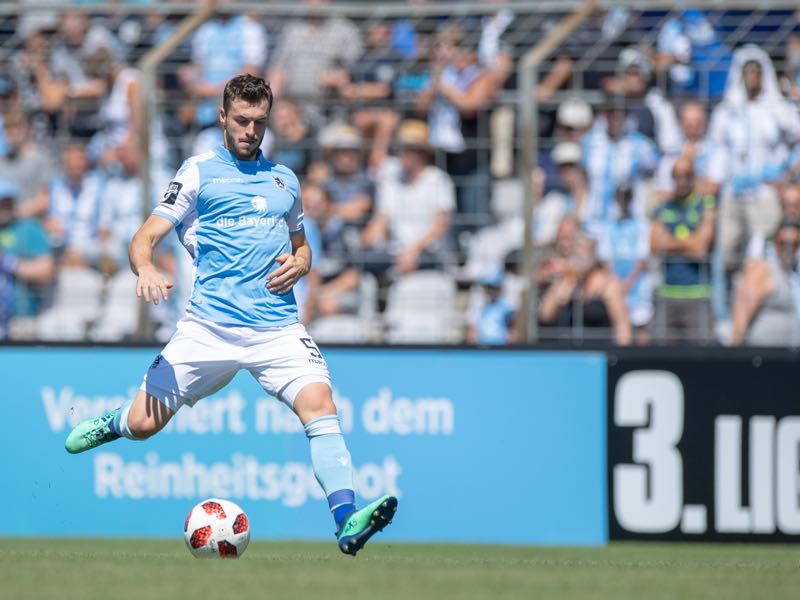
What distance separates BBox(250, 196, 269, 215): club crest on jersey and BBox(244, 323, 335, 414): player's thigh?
61cm

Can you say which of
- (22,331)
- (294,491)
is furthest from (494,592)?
(22,331)

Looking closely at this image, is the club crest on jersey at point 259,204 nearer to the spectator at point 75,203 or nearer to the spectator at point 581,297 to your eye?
the spectator at point 581,297

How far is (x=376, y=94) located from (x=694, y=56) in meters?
2.51

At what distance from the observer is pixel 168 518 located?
11.0 m

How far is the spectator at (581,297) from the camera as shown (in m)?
11.3

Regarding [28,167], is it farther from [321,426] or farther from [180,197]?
[321,426]

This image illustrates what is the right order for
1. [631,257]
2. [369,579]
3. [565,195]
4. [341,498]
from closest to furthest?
[369,579], [341,498], [631,257], [565,195]

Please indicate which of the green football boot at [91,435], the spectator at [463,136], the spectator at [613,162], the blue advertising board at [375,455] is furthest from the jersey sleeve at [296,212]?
the spectator at [613,162]

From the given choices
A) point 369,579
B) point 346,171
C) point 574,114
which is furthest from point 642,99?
point 369,579

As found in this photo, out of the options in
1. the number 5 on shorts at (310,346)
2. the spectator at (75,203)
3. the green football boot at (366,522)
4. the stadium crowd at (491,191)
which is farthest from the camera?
the spectator at (75,203)

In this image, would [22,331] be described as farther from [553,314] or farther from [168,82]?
[553,314]

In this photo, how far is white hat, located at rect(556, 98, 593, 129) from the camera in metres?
11.5

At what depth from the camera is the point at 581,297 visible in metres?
11.4

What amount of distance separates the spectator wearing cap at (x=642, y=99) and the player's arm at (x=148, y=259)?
16.8 ft
